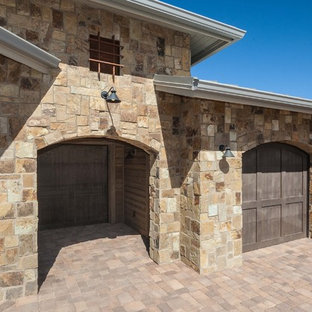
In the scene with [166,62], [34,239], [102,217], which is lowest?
[102,217]

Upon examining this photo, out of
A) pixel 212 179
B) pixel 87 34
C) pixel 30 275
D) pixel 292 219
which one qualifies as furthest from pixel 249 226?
pixel 87 34

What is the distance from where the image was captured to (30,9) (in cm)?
434

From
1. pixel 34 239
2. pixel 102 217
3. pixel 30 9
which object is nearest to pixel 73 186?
pixel 102 217

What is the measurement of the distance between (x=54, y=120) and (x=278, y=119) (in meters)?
5.22

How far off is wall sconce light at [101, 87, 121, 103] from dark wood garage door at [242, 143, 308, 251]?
3.48 meters

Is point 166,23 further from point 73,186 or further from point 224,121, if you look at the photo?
point 73,186

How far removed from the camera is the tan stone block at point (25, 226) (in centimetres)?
417

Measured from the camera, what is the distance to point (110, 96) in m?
4.43

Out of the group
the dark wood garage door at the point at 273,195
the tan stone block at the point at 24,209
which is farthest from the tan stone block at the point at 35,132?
the dark wood garage door at the point at 273,195

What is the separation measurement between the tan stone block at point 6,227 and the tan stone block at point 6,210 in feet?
0.29

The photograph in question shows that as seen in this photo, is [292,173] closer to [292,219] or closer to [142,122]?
[292,219]

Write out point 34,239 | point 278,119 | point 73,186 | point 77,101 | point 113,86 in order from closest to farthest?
point 34,239 → point 77,101 → point 113,86 → point 278,119 → point 73,186

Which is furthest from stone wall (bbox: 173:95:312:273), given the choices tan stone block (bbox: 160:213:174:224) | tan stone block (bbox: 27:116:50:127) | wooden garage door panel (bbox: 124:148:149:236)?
tan stone block (bbox: 27:116:50:127)

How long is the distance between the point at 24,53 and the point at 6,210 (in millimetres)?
2593
